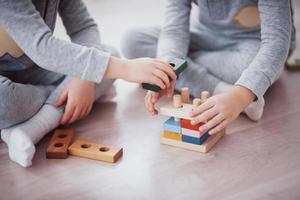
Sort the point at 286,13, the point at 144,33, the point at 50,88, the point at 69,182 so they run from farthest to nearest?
the point at 144,33, the point at 50,88, the point at 286,13, the point at 69,182

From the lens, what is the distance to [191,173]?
2.68 feet

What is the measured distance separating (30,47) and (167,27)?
42 cm

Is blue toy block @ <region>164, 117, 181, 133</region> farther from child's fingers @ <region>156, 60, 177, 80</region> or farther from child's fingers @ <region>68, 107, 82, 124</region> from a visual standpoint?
child's fingers @ <region>68, 107, 82, 124</region>

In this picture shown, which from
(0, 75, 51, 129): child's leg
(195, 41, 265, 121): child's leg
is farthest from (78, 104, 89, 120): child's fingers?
(195, 41, 265, 121): child's leg

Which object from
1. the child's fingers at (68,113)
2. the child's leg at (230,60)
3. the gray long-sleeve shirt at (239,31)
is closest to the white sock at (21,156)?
the child's fingers at (68,113)

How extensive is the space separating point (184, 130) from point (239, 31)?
1.24ft

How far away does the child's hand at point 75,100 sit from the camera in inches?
39.0

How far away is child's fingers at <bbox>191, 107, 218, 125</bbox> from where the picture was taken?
835 mm

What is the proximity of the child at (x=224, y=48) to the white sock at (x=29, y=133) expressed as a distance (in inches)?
8.9

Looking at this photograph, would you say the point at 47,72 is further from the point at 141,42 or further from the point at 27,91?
the point at 141,42

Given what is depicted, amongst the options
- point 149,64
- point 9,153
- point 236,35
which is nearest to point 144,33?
point 236,35

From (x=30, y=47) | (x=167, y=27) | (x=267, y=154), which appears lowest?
(x=267, y=154)

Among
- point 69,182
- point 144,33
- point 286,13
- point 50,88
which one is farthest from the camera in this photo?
point 144,33

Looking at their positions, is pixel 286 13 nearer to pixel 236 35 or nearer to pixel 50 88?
pixel 236 35
